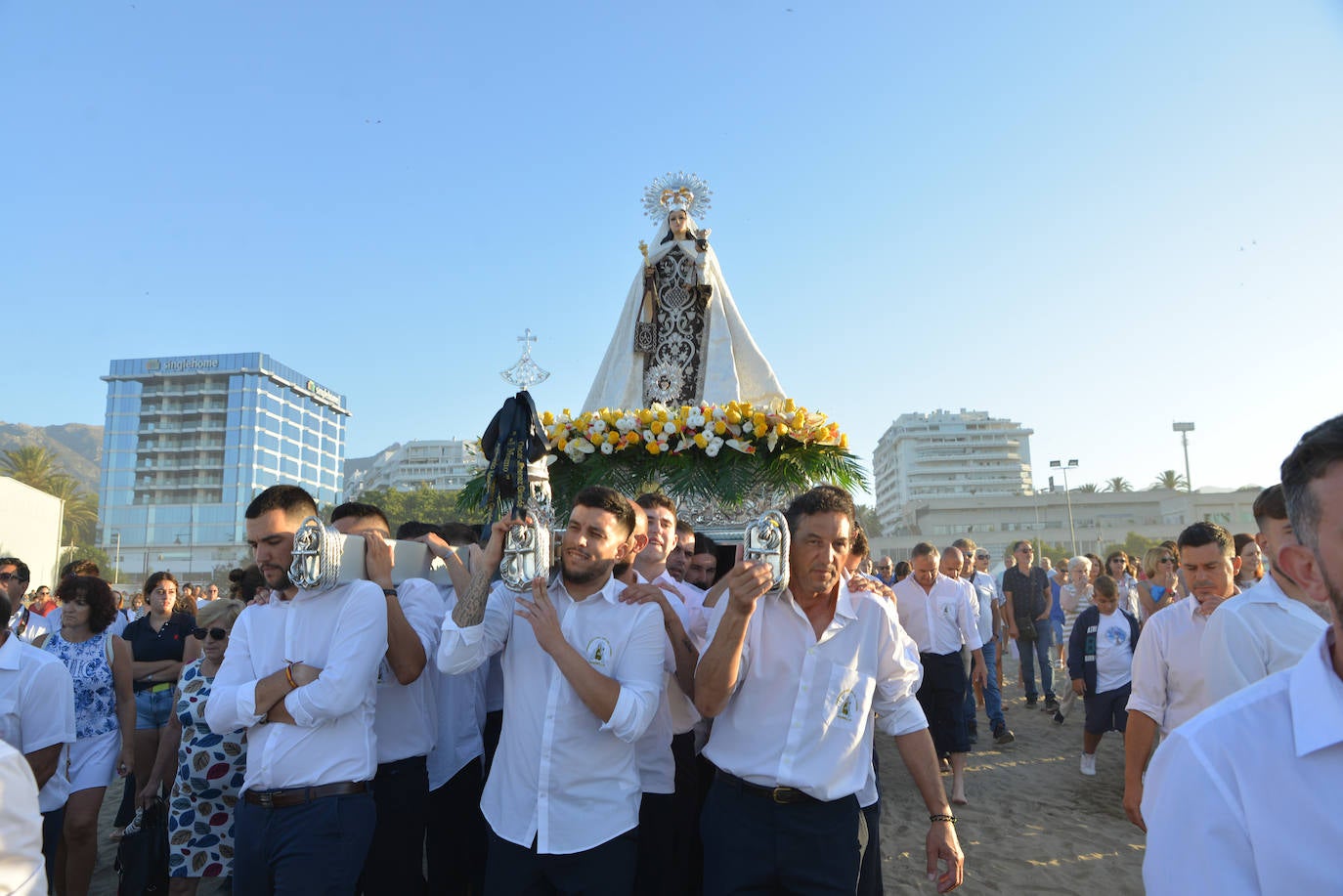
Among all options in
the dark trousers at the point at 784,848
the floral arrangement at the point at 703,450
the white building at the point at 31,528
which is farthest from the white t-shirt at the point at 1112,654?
the white building at the point at 31,528

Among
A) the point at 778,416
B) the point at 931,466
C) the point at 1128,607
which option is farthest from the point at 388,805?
the point at 931,466

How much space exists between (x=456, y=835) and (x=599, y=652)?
6.38 ft

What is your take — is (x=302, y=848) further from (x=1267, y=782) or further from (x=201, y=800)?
(x=1267, y=782)

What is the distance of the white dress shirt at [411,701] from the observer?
4.01 metres

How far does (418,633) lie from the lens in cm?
404

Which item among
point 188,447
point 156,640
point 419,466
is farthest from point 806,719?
point 419,466

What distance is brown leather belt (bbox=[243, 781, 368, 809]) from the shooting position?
325cm

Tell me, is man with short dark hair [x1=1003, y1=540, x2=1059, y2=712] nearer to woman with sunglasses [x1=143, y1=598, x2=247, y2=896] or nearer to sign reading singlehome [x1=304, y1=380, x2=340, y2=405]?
woman with sunglasses [x1=143, y1=598, x2=247, y2=896]

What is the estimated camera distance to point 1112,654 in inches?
333

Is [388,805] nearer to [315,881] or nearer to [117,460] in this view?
[315,881]

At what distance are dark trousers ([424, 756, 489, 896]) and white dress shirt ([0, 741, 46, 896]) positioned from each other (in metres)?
2.66

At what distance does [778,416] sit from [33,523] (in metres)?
33.8

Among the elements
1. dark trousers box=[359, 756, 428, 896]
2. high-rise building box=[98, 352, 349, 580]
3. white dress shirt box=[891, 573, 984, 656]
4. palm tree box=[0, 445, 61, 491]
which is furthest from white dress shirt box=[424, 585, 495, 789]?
high-rise building box=[98, 352, 349, 580]

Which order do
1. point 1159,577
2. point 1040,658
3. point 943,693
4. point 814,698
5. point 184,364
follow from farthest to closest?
1. point 184,364
2. point 1040,658
3. point 1159,577
4. point 943,693
5. point 814,698
